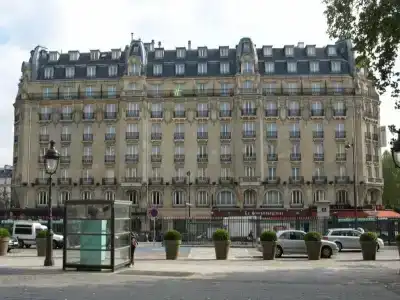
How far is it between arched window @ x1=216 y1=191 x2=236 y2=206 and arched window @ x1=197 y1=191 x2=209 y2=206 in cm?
136

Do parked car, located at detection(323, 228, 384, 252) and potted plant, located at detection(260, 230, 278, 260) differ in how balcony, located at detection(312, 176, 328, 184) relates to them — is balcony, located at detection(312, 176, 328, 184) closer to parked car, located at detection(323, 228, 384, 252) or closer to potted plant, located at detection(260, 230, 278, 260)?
parked car, located at detection(323, 228, 384, 252)

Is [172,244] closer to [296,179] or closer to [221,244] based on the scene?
[221,244]

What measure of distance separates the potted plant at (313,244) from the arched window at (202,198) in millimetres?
36706

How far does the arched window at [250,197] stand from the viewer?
61.5 metres

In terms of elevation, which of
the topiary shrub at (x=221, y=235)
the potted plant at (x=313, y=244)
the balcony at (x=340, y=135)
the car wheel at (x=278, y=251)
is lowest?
the car wheel at (x=278, y=251)

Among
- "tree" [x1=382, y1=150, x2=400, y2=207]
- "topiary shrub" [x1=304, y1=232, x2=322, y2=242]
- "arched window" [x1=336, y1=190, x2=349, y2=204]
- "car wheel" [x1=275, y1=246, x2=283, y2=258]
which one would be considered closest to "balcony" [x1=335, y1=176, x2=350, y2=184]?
"arched window" [x1=336, y1=190, x2=349, y2=204]

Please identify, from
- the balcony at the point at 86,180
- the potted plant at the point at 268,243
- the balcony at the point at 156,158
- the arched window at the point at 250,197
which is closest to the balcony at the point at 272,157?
the arched window at the point at 250,197

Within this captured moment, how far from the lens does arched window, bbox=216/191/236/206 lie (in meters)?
62.0

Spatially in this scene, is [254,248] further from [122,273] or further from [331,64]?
[331,64]

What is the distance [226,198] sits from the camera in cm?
6219

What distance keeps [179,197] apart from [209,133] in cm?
814

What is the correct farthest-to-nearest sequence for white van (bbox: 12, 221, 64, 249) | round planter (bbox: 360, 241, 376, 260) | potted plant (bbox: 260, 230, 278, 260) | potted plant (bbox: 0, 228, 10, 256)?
white van (bbox: 12, 221, 64, 249)
potted plant (bbox: 0, 228, 10, 256)
potted plant (bbox: 260, 230, 278, 260)
round planter (bbox: 360, 241, 376, 260)

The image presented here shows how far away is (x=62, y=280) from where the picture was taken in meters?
15.1

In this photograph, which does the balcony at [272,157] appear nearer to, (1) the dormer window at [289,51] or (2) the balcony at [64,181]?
(1) the dormer window at [289,51]
